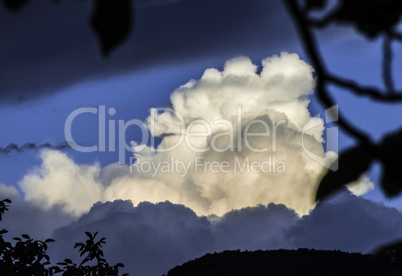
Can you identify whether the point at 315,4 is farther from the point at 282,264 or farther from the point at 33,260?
the point at 282,264

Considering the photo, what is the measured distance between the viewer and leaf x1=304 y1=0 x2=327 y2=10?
4.98 feet

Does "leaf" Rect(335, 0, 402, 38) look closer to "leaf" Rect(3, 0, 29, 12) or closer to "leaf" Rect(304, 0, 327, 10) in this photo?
"leaf" Rect(304, 0, 327, 10)

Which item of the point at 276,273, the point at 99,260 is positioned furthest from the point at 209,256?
the point at 99,260

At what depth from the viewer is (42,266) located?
62.6ft

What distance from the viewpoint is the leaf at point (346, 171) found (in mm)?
1565

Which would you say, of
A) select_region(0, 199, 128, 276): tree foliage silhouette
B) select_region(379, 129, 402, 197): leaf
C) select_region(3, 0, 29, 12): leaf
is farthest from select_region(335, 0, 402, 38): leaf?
select_region(0, 199, 128, 276): tree foliage silhouette

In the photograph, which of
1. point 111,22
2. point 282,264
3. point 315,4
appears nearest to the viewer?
point 111,22

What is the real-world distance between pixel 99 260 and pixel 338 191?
68.0 ft

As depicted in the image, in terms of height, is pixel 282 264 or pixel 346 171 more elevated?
pixel 282 264

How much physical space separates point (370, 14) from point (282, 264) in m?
72.9

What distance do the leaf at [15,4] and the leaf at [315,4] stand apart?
0.66 m

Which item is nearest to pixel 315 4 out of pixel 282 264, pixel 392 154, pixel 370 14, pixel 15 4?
pixel 370 14

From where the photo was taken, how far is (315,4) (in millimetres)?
1534

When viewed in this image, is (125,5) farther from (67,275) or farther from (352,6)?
(67,275)
